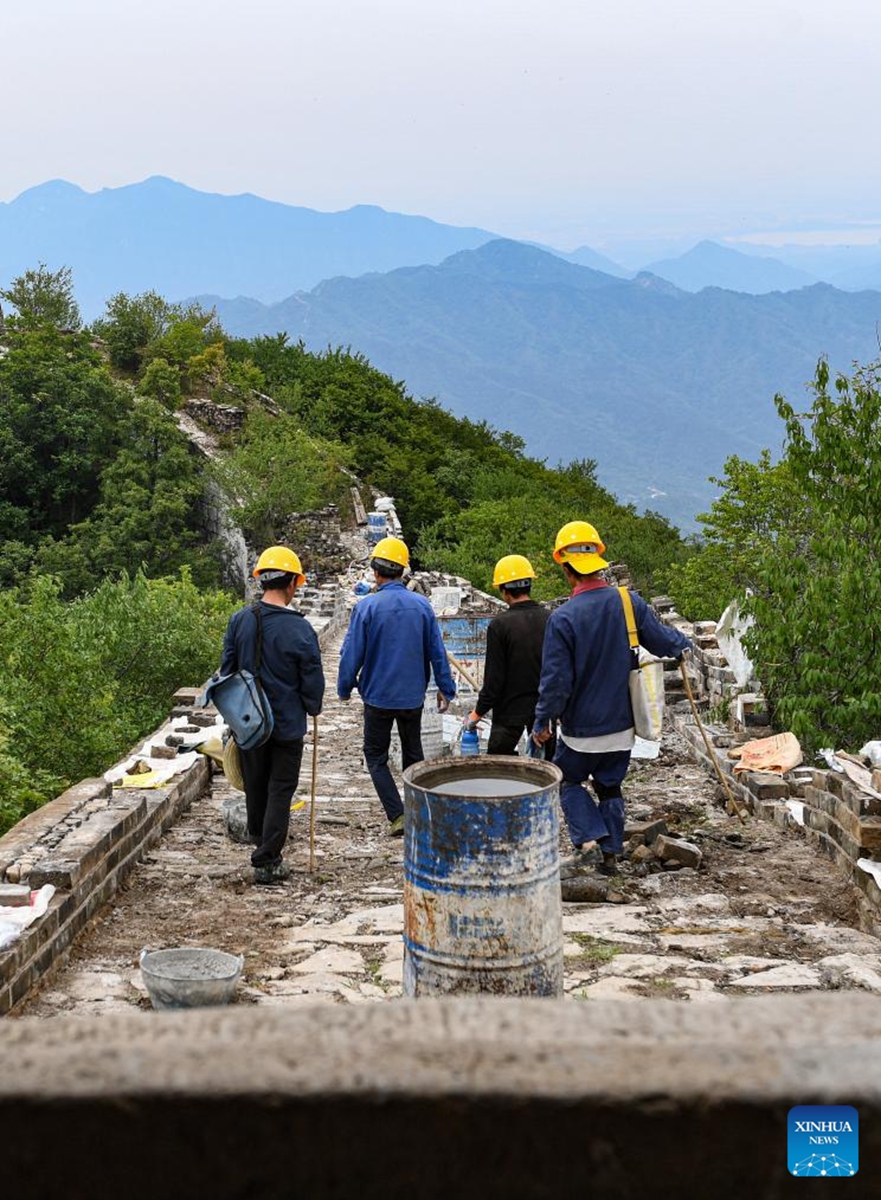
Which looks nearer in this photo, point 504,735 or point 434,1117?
point 434,1117

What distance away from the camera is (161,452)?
34.4m

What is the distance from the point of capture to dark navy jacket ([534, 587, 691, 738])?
5.84m

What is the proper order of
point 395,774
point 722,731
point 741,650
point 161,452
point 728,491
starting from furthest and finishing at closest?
1. point 161,452
2. point 728,491
3. point 741,650
4. point 722,731
5. point 395,774

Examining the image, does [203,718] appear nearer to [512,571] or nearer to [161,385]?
[512,571]

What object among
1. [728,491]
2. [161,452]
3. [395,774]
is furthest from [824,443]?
[161,452]

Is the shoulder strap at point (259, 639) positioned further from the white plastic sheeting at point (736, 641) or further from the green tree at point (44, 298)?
Answer: the green tree at point (44, 298)

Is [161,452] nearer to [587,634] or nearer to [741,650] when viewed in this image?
[741,650]

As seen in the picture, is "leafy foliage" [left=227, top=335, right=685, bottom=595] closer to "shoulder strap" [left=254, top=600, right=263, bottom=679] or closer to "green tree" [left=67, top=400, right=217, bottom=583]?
"green tree" [left=67, top=400, right=217, bottom=583]

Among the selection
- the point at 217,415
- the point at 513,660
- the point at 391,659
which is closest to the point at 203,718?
the point at 391,659

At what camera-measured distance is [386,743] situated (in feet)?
23.1

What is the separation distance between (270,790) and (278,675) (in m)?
0.55

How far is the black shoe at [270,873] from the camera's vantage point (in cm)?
610

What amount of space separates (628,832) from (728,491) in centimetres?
2540

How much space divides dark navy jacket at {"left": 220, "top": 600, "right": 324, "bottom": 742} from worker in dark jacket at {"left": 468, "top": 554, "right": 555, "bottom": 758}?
3.61 feet
